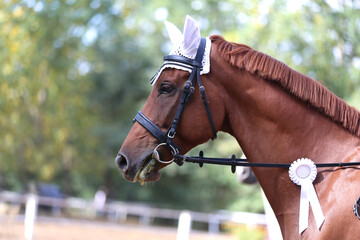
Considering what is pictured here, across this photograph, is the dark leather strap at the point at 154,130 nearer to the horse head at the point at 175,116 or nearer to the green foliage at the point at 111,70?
the horse head at the point at 175,116

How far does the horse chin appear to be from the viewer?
322 centimetres

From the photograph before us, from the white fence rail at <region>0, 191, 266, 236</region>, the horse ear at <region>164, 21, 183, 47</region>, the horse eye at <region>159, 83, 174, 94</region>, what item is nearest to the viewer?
the horse eye at <region>159, 83, 174, 94</region>

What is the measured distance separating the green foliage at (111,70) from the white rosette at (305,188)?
10907mm

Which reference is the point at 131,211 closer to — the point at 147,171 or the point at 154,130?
the point at 147,171

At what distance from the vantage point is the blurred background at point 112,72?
16938 mm

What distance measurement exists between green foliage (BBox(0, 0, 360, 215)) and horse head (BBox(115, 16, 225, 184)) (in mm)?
Result: 11012

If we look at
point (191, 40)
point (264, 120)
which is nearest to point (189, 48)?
point (191, 40)

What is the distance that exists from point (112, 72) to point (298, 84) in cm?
2975

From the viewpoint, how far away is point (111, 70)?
32156mm

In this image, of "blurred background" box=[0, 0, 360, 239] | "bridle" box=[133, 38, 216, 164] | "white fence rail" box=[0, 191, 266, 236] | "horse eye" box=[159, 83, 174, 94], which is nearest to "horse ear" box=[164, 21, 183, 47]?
"bridle" box=[133, 38, 216, 164]

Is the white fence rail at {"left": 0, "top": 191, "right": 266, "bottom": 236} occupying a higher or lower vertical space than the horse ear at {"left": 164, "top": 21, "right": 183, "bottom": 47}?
higher

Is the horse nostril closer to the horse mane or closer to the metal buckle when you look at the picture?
the metal buckle

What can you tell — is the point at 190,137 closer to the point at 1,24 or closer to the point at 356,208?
Answer: the point at 356,208

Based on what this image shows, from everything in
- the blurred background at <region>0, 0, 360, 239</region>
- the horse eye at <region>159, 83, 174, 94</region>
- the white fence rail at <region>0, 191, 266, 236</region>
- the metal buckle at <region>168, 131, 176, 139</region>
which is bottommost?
the metal buckle at <region>168, 131, 176, 139</region>
